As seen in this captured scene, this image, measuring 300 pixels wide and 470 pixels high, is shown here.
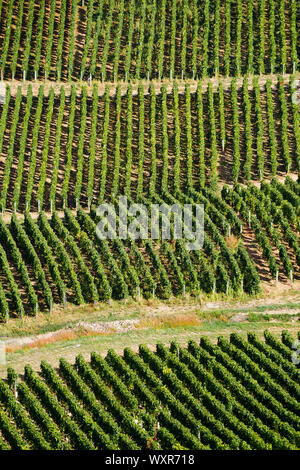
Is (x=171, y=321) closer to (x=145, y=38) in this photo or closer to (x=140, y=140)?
(x=140, y=140)

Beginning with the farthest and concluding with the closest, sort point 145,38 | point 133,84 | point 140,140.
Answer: point 145,38 → point 133,84 → point 140,140

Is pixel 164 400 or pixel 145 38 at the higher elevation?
pixel 145 38

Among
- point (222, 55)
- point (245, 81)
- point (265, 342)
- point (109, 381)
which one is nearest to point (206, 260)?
point (265, 342)

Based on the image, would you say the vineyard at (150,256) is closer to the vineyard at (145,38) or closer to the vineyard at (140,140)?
the vineyard at (140,140)

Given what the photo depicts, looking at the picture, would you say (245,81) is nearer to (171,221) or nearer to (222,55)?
(222,55)

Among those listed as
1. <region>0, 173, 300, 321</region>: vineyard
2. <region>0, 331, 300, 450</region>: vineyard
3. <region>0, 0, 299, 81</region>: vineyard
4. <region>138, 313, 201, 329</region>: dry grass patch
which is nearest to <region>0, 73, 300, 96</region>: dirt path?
<region>0, 0, 299, 81</region>: vineyard

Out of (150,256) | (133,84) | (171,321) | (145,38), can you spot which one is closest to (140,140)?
(133,84)
